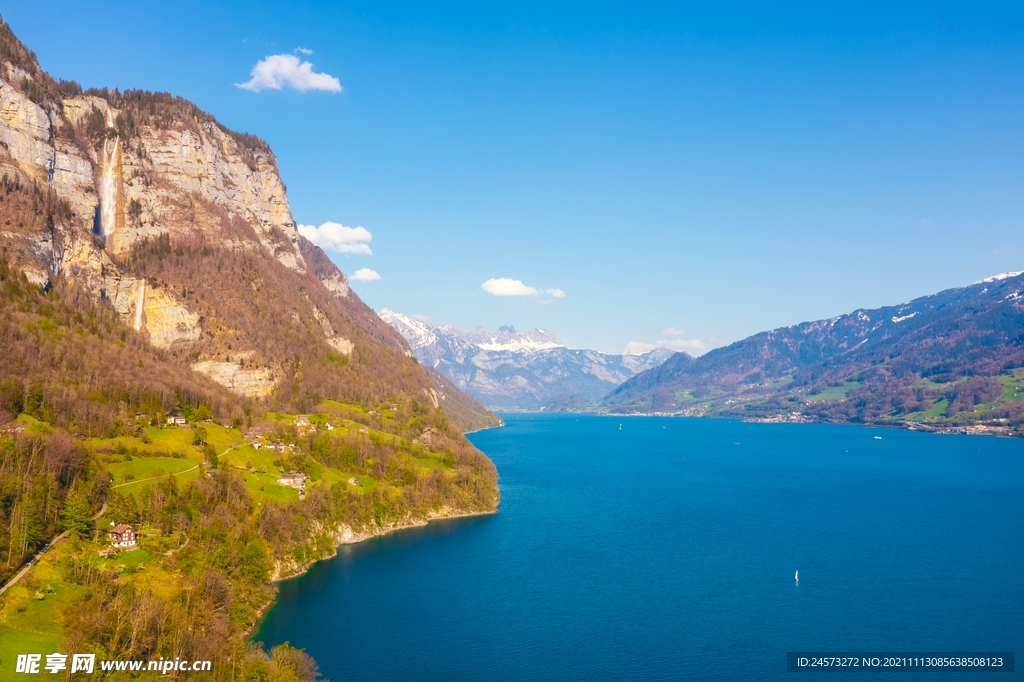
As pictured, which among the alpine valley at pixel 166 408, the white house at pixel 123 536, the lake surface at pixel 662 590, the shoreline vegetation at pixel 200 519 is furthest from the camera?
the white house at pixel 123 536

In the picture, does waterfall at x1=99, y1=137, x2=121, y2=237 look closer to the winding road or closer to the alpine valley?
the alpine valley

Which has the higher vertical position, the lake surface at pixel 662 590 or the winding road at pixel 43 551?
the winding road at pixel 43 551

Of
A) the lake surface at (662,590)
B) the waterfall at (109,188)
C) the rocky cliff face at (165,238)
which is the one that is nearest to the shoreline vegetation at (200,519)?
the lake surface at (662,590)

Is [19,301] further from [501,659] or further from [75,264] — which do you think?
[501,659]

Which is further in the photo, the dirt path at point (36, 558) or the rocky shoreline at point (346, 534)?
the rocky shoreline at point (346, 534)

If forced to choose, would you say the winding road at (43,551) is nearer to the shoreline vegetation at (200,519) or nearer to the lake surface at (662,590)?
the shoreline vegetation at (200,519)

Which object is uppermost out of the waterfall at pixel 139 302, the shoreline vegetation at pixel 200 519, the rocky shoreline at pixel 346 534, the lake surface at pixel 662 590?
the waterfall at pixel 139 302

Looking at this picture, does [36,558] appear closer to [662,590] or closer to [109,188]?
[662,590]
